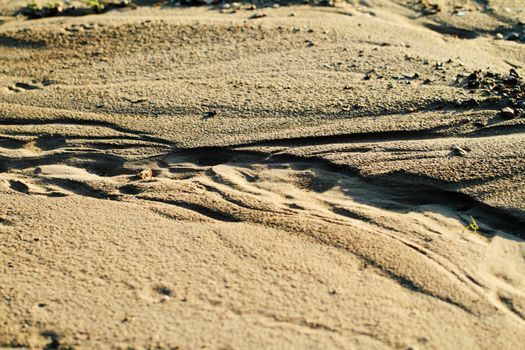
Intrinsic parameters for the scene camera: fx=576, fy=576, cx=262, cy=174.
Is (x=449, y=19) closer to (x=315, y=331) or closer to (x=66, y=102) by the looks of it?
(x=66, y=102)

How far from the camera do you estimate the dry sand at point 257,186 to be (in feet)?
7.16

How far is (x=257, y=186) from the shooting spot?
2.86 meters

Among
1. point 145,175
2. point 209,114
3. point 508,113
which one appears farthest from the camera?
point 209,114

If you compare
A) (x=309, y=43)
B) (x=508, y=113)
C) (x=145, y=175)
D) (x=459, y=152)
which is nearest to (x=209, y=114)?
(x=145, y=175)

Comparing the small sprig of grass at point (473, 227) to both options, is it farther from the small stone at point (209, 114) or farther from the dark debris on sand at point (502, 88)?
the small stone at point (209, 114)

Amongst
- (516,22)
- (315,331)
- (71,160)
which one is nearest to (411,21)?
(516,22)

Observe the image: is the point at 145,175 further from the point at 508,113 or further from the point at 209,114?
the point at 508,113

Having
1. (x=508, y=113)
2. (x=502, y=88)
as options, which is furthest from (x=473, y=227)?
(x=502, y=88)

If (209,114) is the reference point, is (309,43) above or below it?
above

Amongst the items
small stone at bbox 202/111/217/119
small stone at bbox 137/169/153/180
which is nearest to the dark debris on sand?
small stone at bbox 202/111/217/119

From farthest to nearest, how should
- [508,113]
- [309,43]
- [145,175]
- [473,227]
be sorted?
[309,43], [508,113], [145,175], [473,227]

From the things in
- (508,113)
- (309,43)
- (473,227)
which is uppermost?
(309,43)

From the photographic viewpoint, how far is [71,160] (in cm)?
311

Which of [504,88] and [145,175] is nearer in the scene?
[145,175]
